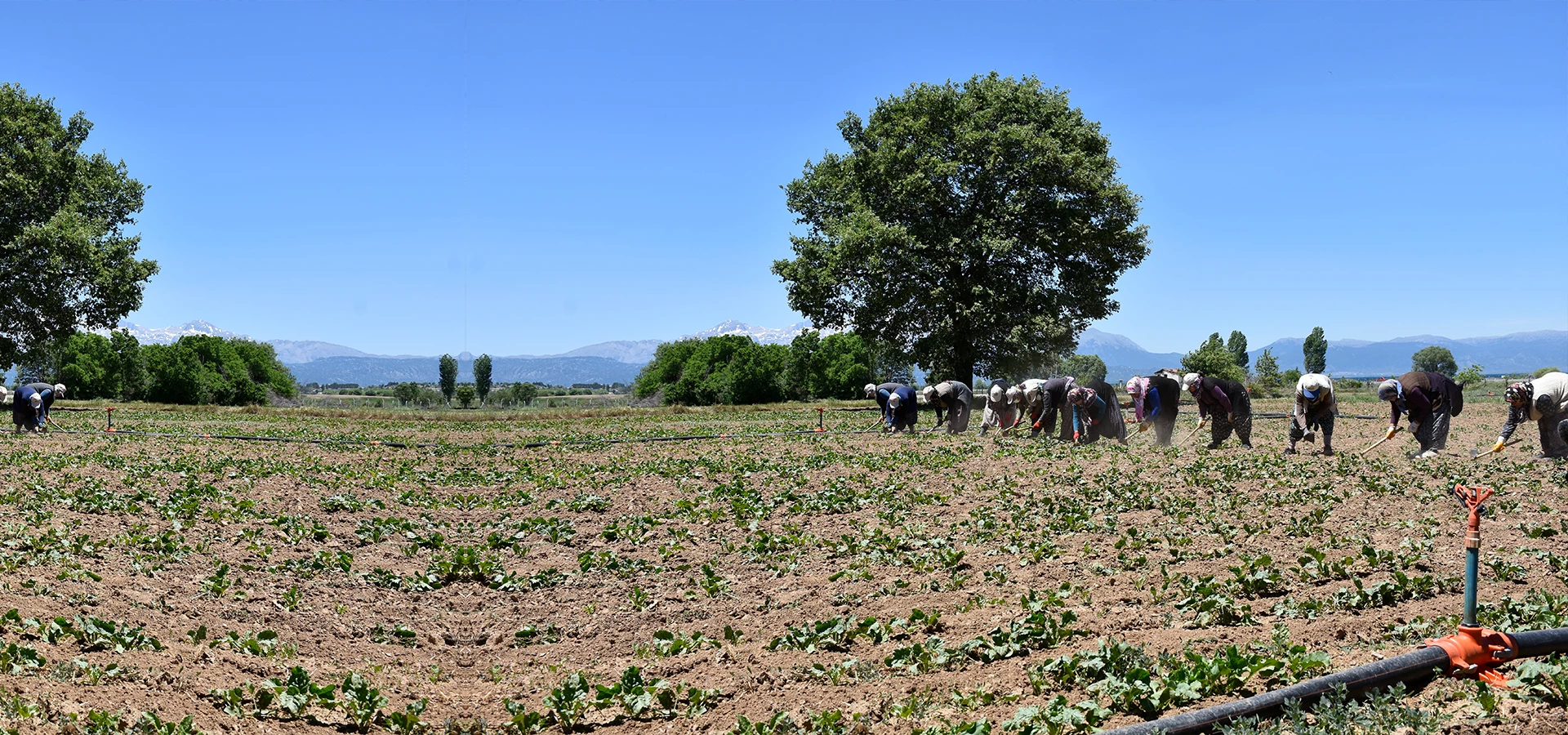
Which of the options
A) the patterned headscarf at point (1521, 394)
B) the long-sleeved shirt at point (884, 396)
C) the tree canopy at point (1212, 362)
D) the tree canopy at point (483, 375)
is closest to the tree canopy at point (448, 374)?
the tree canopy at point (483, 375)

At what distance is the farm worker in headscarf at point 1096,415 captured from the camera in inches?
1014

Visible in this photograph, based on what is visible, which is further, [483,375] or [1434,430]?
[483,375]

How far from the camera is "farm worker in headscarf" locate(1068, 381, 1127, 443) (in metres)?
25.8

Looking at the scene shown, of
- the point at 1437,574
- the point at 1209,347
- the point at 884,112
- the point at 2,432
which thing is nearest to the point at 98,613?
the point at 1437,574

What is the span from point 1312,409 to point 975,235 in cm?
2552

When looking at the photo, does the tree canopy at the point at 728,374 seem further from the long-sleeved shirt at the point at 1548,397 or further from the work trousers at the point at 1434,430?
the long-sleeved shirt at the point at 1548,397

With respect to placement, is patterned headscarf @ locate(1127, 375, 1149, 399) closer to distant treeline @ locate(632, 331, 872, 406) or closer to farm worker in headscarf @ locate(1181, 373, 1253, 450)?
farm worker in headscarf @ locate(1181, 373, 1253, 450)

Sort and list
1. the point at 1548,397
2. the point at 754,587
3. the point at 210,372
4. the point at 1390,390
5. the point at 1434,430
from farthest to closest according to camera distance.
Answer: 1. the point at 210,372
2. the point at 1390,390
3. the point at 1434,430
4. the point at 1548,397
5. the point at 754,587

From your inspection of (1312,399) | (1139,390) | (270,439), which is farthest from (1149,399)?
(270,439)

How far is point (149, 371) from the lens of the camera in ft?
252

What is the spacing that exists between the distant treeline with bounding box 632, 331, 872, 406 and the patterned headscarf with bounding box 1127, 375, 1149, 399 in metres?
49.4

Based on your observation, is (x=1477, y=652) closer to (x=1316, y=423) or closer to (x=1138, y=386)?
(x=1316, y=423)

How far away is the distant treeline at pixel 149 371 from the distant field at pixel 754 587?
6137 centimetres

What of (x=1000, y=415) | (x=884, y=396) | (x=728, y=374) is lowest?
(x=1000, y=415)
